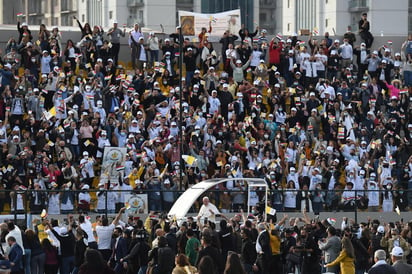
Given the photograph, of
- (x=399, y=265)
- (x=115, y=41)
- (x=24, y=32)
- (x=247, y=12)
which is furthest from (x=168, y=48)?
(x=247, y=12)

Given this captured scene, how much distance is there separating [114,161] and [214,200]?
375 centimetres

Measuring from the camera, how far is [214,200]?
32.9 m

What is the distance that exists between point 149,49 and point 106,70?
8.98 feet

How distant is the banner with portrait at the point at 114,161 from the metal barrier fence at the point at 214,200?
3.11 m

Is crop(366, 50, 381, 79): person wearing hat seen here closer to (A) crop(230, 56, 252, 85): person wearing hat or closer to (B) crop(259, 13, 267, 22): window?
(A) crop(230, 56, 252, 85): person wearing hat

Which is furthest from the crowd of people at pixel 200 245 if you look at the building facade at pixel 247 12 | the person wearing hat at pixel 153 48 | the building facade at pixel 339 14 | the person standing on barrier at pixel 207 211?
the building facade at pixel 339 14

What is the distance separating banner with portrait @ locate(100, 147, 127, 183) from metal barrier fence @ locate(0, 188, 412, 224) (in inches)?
123

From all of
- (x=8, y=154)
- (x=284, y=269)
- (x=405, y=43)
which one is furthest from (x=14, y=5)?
(x=284, y=269)

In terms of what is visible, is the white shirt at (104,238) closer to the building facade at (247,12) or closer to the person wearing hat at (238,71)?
the person wearing hat at (238,71)

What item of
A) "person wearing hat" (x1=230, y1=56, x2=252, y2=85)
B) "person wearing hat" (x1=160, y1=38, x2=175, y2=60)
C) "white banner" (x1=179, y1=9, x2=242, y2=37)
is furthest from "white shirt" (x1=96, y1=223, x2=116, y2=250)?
"white banner" (x1=179, y1=9, x2=242, y2=37)

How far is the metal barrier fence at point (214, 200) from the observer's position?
30.6 metres

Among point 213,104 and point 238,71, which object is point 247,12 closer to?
point 238,71

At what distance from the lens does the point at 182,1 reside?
117250 mm

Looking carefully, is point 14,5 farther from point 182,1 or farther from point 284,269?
point 284,269
